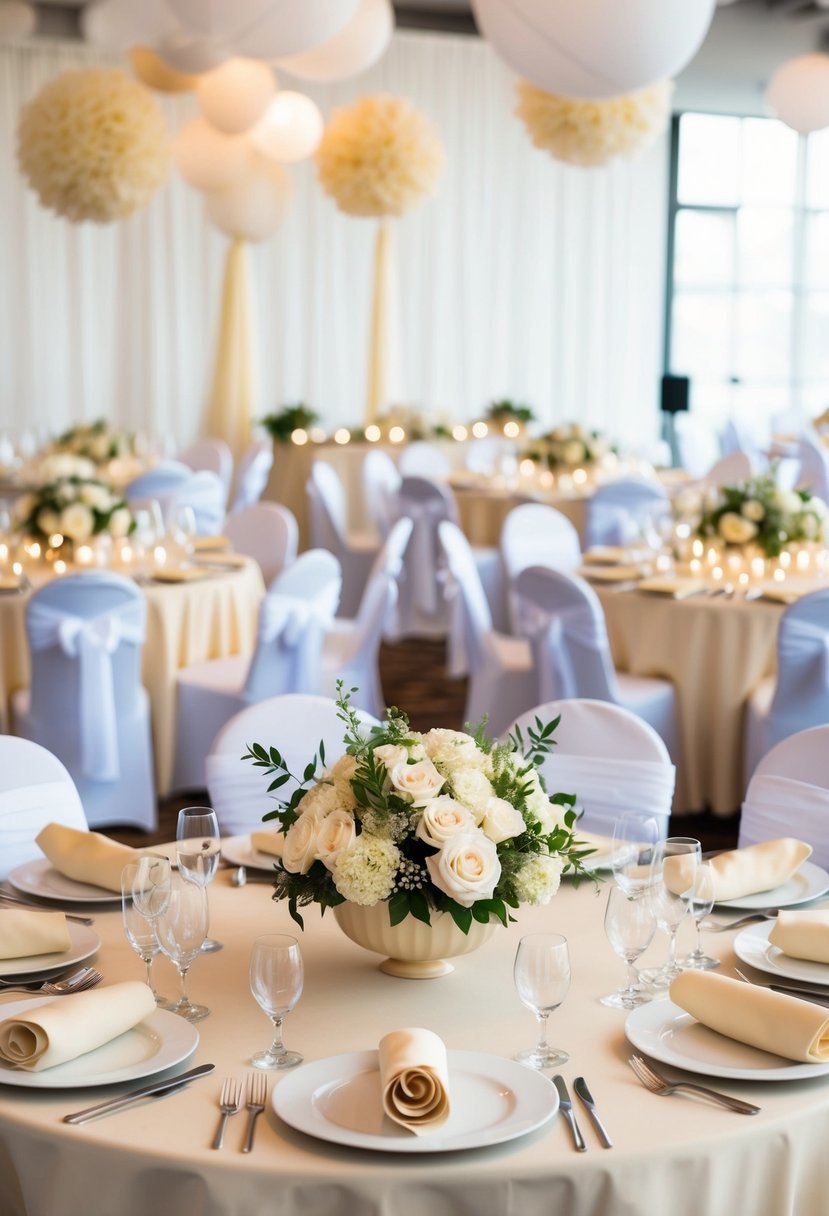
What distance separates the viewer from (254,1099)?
5.84ft

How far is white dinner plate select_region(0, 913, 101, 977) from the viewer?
216cm

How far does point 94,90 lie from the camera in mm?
8242

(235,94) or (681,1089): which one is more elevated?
(235,94)

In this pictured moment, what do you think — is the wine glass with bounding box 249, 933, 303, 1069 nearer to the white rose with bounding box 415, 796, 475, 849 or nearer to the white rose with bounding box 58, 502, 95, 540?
the white rose with bounding box 415, 796, 475, 849

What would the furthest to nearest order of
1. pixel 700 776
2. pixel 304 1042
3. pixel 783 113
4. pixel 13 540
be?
pixel 783 113 < pixel 13 540 < pixel 700 776 < pixel 304 1042

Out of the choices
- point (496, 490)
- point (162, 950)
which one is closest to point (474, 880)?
point (162, 950)

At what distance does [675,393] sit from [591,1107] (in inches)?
A: 483

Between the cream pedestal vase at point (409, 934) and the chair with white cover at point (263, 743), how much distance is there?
94cm

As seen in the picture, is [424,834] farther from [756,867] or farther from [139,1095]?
[756,867]

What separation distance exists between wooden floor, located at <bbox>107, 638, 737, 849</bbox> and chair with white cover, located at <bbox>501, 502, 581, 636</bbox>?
2.56 ft

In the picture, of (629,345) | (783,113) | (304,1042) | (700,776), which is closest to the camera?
(304,1042)

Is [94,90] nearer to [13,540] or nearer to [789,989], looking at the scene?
[13,540]

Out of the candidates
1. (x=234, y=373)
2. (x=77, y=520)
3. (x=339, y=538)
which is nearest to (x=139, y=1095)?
(x=77, y=520)

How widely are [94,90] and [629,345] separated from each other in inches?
289
